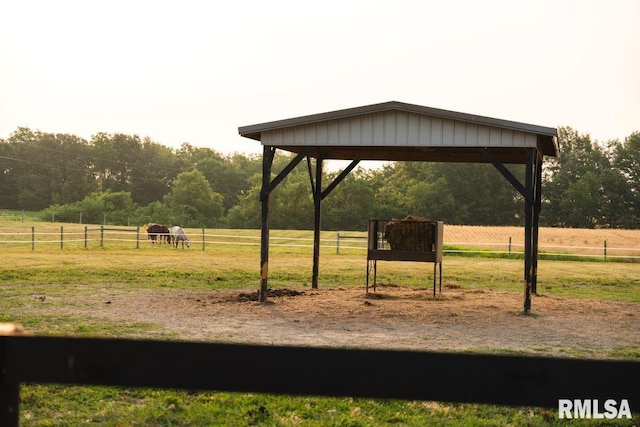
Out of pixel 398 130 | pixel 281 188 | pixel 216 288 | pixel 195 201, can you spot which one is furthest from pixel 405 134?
pixel 195 201

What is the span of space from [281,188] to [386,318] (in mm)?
61368

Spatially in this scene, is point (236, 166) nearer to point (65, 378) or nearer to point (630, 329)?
point (630, 329)

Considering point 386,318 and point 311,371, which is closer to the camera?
point 311,371

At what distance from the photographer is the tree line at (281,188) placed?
67.4m

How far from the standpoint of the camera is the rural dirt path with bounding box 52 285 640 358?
10352 mm

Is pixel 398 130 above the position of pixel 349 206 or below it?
above

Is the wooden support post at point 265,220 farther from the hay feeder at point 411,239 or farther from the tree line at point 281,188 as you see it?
the tree line at point 281,188

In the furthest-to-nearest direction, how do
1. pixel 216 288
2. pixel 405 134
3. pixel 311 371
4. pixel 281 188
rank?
1. pixel 281 188
2. pixel 216 288
3. pixel 405 134
4. pixel 311 371

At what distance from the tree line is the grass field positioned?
21.7 m

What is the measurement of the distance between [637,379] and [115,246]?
32749mm

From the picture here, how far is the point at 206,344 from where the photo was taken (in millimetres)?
2633

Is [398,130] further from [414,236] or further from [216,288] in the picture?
[216,288]

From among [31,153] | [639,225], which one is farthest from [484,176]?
[31,153]

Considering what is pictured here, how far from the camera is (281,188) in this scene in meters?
74.1
